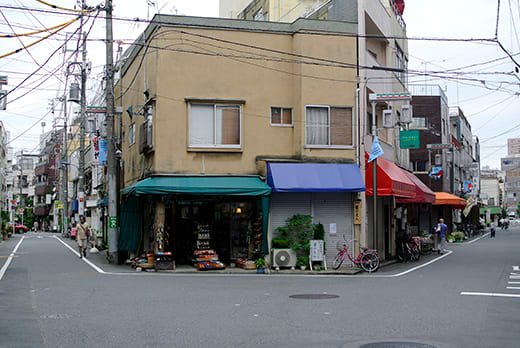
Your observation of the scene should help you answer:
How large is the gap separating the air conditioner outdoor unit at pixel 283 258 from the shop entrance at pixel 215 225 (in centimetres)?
166

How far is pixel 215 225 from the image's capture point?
22.3 meters

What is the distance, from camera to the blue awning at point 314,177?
20.2 m

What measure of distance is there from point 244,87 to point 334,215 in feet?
20.1

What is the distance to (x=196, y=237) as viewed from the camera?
864 inches

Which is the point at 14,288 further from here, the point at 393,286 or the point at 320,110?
the point at 320,110

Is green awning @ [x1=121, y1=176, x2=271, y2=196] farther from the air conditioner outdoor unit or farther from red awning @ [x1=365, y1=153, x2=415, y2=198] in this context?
red awning @ [x1=365, y1=153, x2=415, y2=198]

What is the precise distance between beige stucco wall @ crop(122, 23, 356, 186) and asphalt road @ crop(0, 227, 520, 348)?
4.91 meters

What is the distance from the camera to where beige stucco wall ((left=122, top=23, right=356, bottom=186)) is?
20.8 m

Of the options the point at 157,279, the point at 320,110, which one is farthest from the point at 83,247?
the point at 320,110

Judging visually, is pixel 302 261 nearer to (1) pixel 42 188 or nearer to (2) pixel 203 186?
(2) pixel 203 186

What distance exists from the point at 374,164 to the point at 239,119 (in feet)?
18.5

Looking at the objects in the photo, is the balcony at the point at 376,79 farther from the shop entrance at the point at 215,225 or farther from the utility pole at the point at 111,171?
the utility pole at the point at 111,171

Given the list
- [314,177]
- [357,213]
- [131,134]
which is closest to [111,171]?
[131,134]

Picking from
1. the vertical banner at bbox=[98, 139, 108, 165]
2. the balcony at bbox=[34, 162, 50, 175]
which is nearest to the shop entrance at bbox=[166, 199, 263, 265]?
the vertical banner at bbox=[98, 139, 108, 165]
